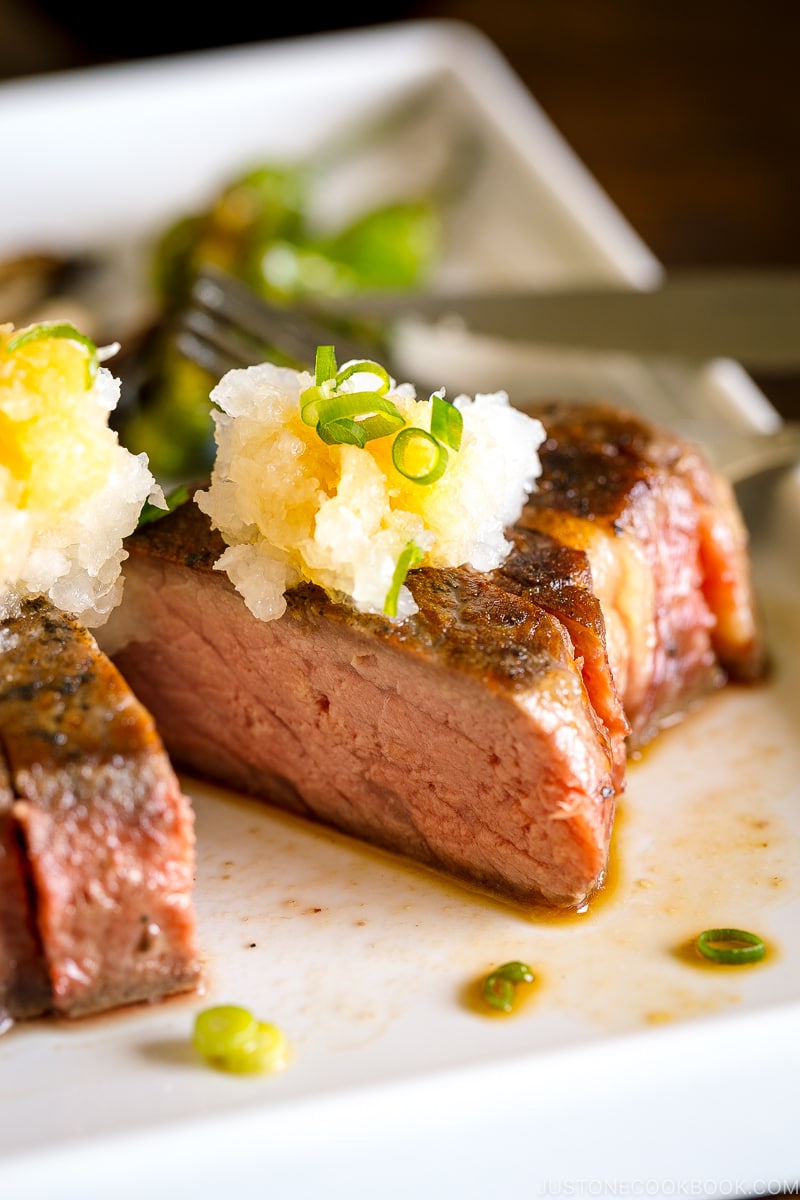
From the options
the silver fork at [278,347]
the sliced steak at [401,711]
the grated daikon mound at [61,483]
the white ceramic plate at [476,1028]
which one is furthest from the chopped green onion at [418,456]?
the silver fork at [278,347]

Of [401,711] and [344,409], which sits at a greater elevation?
[344,409]

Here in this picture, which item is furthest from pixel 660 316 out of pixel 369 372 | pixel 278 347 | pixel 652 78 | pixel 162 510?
pixel 652 78

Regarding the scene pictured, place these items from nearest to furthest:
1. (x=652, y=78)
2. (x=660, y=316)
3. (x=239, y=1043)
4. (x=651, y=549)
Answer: (x=239, y=1043)
(x=651, y=549)
(x=660, y=316)
(x=652, y=78)

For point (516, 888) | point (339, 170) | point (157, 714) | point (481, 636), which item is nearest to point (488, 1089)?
point (516, 888)

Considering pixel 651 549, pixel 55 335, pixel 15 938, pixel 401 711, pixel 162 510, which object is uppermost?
pixel 55 335

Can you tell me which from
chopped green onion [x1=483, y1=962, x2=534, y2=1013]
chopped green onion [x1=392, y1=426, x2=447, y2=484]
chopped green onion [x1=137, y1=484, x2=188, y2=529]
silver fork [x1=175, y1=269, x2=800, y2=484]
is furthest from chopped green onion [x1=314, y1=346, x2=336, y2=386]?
chopped green onion [x1=483, y1=962, x2=534, y2=1013]

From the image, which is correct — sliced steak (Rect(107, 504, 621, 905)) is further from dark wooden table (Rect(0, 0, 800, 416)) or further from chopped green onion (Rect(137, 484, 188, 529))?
dark wooden table (Rect(0, 0, 800, 416))

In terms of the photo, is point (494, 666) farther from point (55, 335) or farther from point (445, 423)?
point (55, 335)
